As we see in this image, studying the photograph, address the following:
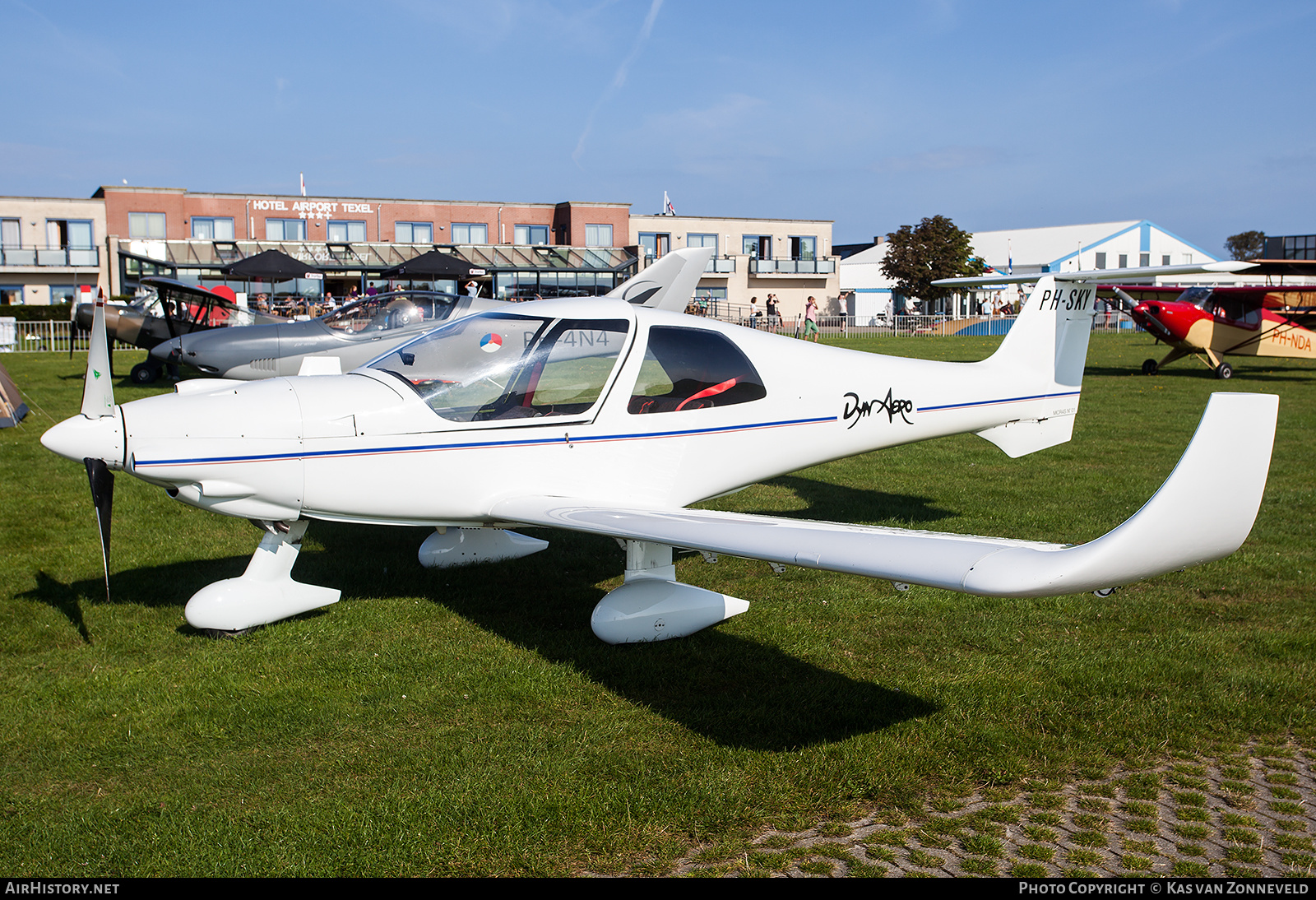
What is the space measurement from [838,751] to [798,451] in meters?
2.64

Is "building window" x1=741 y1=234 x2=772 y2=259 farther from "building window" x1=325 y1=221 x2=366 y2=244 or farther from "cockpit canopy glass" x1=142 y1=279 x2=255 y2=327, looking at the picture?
"cockpit canopy glass" x1=142 y1=279 x2=255 y2=327

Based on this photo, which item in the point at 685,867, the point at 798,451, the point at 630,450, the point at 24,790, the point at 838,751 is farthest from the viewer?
the point at 798,451

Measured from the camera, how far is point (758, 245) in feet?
211

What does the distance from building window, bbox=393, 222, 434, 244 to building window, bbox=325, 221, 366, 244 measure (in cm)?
193

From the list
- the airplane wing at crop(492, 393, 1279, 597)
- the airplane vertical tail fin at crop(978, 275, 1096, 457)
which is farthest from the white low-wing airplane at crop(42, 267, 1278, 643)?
the airplane vertical tail fin at crop(978, 275, 1096, 457)

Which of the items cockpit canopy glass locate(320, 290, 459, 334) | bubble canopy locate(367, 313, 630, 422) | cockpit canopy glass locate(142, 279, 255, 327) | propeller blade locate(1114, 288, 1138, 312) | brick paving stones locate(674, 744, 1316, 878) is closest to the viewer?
brick paving stones locate(674, 744, 1316, 878)

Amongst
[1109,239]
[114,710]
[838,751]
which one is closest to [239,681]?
[114,710]

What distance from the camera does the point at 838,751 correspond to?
13.3 feet

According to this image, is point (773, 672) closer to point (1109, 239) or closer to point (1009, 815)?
point (1009, 815)

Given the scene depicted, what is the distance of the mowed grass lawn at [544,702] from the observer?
136 inches

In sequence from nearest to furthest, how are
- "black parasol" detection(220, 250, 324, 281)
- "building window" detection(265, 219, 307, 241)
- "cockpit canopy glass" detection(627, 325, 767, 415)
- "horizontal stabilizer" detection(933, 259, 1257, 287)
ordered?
"cockpit canopy glass" detection(627, 325, 767, 415)
"horizontal stabilizer" detection(933, 259, 1257, 287)
"black parasol" detection(220, 250, 324, 281)
"building window" detection(265, 219, 307, 241)

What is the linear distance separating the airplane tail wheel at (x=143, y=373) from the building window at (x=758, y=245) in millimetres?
47894

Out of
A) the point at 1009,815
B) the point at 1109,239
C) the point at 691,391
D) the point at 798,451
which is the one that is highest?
the point at 1109,239

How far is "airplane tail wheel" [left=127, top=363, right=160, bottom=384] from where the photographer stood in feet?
63.4
